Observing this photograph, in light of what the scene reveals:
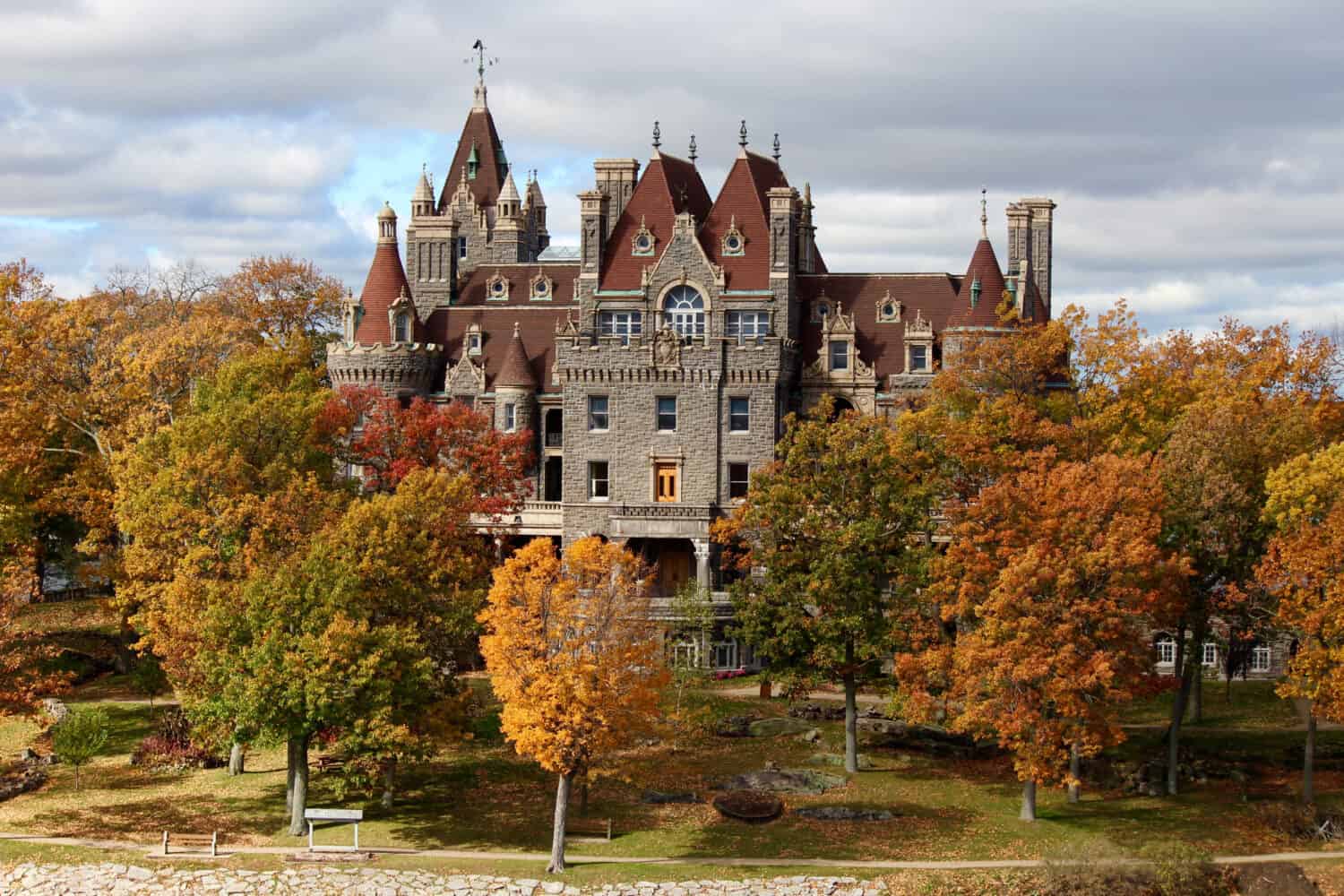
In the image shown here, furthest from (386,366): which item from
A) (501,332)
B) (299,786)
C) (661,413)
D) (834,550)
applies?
(299,786)

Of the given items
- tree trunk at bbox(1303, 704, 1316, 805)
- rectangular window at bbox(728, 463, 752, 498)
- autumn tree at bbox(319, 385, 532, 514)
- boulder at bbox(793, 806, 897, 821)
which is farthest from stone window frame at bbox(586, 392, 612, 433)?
tree trunk at bbox(1303, 704, 1316, 805)

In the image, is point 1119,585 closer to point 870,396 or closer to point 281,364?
point 870,396

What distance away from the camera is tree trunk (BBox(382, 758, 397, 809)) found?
5050 centimetres

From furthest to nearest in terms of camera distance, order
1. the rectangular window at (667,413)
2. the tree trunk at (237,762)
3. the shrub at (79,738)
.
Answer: the rectangular window at (667,413)
the tree trunk at (237,762)
the shrub at (79,738)

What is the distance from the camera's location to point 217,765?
5541cm

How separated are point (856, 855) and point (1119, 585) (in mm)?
10111

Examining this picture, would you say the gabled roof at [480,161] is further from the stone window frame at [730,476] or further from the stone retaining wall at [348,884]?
the stone retaining wall at [348,884]

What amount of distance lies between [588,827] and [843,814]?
23.6ft

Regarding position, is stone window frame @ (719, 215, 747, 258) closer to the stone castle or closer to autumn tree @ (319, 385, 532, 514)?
the stone castle

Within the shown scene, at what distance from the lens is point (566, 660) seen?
147ft

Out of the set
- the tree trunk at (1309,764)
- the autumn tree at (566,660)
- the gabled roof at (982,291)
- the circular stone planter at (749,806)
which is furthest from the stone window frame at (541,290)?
the tree trunk at (1309,764)

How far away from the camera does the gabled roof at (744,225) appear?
73.9 m

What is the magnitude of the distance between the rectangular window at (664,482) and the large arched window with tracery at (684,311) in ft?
19.1

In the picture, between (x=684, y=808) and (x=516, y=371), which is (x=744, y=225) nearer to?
(x=516, y=371)
